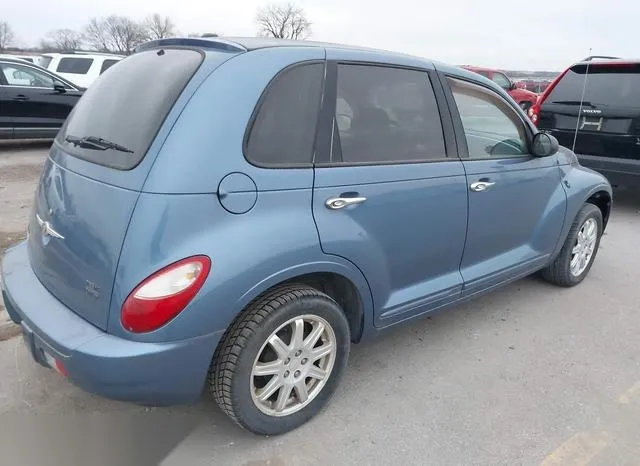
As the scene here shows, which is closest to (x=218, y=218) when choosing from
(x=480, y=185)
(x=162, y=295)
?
(x=162, y=295)

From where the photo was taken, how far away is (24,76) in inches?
364

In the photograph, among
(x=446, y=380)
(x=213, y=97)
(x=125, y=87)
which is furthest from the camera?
(x=446, y=380)

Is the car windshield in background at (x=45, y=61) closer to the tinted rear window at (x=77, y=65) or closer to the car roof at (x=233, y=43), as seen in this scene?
the tinted rear window at (x=77, y=65)

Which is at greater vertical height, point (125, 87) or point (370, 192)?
point (125, 87)

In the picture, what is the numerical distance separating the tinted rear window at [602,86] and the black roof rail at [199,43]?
5.22 meters

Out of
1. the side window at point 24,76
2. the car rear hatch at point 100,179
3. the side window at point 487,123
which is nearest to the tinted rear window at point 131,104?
the car rear hatch at point 100,179

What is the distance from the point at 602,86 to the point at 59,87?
Result: 342 inches

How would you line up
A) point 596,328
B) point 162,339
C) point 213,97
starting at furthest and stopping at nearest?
1. point 596,328
2. point 213,97
3. point 162,339

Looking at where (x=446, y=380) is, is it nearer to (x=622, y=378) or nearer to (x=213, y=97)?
(x=622, y=378)

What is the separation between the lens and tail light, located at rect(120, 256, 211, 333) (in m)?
1.97

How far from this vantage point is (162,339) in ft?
6.57

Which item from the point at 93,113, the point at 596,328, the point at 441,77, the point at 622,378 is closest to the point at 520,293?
the point at 596,328

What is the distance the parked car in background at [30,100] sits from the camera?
9016 millimetres

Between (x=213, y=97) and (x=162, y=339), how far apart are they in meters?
0.97
